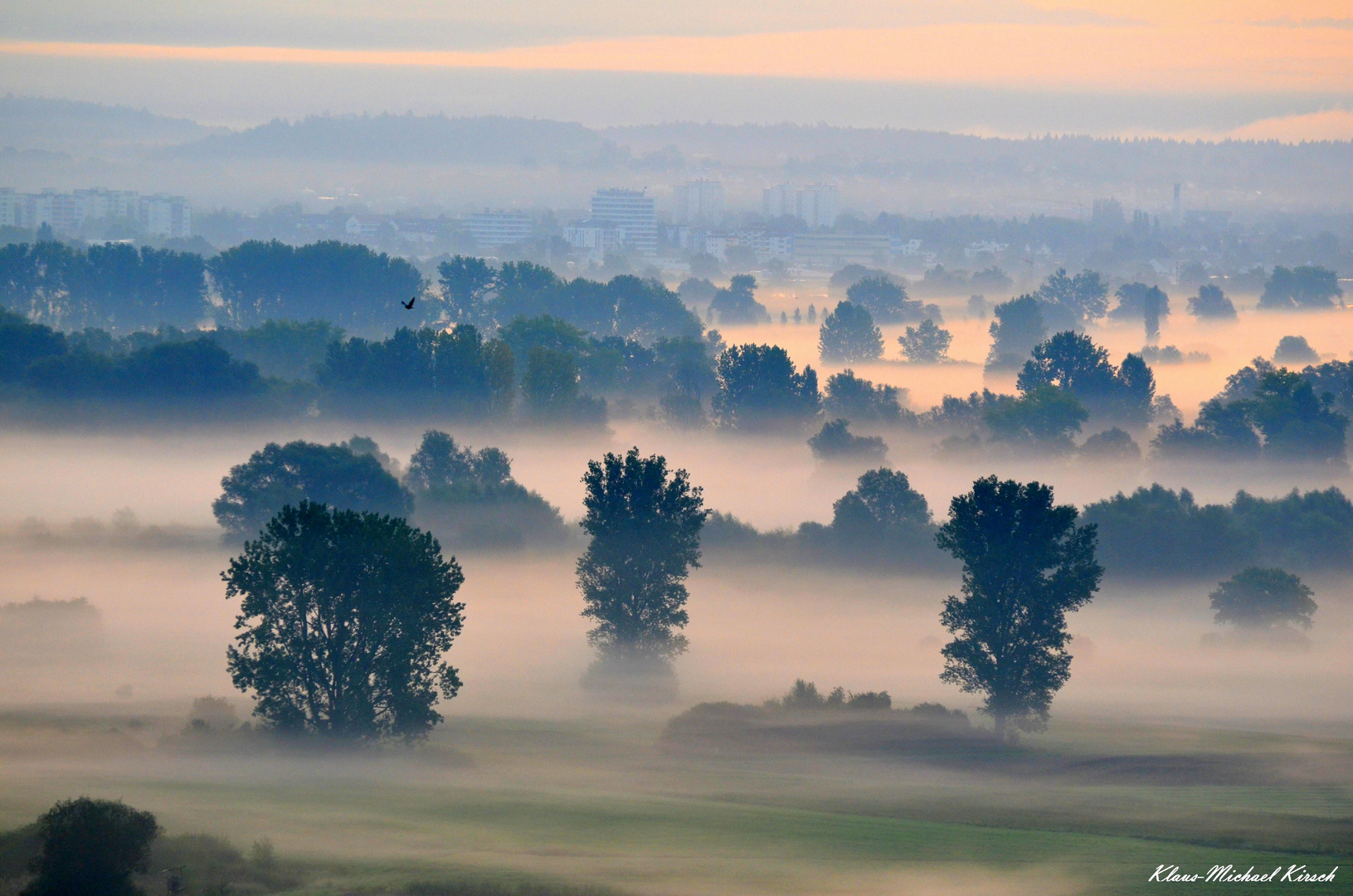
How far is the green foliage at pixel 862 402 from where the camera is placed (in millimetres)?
158500

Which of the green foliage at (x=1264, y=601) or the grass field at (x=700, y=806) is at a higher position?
the green foliage at (x=1264, y=601)

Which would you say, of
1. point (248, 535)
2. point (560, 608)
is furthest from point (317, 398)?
point (560, 608)

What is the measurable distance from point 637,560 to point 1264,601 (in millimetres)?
35878

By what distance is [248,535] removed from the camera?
95875 mm

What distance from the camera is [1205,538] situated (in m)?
102

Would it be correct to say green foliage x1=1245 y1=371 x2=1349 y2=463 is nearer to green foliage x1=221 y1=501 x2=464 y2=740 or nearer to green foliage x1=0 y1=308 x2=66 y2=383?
green foliage x1=221 y1=501 x2=464 y2=740

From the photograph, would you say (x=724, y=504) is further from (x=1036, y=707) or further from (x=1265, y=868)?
(x=1265, y=868)

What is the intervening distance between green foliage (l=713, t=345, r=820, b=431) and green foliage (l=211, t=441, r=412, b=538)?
64.1m

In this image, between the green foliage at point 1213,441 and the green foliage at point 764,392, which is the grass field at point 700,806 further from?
the green foliage at point 764,392

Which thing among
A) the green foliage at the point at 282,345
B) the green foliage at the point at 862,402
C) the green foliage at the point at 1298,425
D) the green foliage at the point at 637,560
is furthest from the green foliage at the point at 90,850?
the green foliage at the point at 282,345

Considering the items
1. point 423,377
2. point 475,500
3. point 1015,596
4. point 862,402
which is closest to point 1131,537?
point 1015,596

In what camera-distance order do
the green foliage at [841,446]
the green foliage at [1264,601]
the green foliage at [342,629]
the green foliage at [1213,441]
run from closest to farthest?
the green foliage at [342,629] → the green foliage at [1264,601] → the green foliage at [841,446] → the green foliage at [1213,441]

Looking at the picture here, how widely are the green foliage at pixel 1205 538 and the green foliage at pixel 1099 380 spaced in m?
58.4

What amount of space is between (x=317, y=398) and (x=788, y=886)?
12101cm
